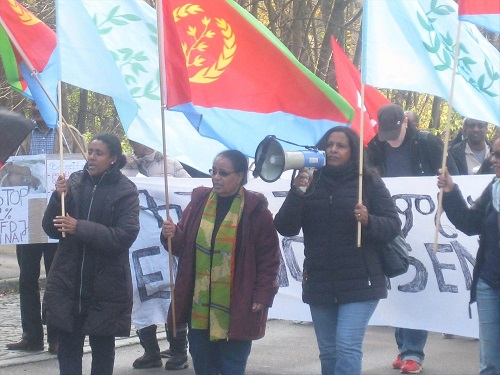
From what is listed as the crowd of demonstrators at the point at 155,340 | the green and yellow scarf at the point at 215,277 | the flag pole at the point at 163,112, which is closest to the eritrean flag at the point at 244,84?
the flag pole at the point at 163,112

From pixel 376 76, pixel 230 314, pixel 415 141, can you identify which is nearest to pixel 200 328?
pixel 230 314

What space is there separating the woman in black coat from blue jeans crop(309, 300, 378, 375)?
1.18m

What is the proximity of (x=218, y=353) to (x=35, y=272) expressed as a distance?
9.41 ft

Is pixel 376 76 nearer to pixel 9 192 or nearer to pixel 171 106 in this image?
pixel 171 106

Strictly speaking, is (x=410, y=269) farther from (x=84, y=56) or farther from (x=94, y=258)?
(x=84, y=56)

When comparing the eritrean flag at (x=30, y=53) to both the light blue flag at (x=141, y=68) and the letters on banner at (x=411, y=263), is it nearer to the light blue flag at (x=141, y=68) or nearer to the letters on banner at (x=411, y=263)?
the light blue flag at (x=141, y=68)

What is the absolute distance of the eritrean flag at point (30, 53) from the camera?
266 inches

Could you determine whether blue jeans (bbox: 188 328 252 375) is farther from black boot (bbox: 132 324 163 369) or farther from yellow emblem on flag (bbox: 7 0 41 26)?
yellow emblem on flag (bbox: 7 0 41 26)

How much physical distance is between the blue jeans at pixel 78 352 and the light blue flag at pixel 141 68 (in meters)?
1.39

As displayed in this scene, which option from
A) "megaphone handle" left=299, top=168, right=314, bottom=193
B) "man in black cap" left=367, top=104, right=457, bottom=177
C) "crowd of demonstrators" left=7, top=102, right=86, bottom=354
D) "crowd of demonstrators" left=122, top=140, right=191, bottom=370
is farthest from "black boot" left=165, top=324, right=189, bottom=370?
"megaphone handle" left=299, top=168, right=314, bottom=193

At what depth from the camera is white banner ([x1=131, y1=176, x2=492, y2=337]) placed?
279 inches

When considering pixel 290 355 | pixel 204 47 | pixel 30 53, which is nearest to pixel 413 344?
pixel 290 355

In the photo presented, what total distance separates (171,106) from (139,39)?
2.83 ft

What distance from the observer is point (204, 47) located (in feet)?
20.5
